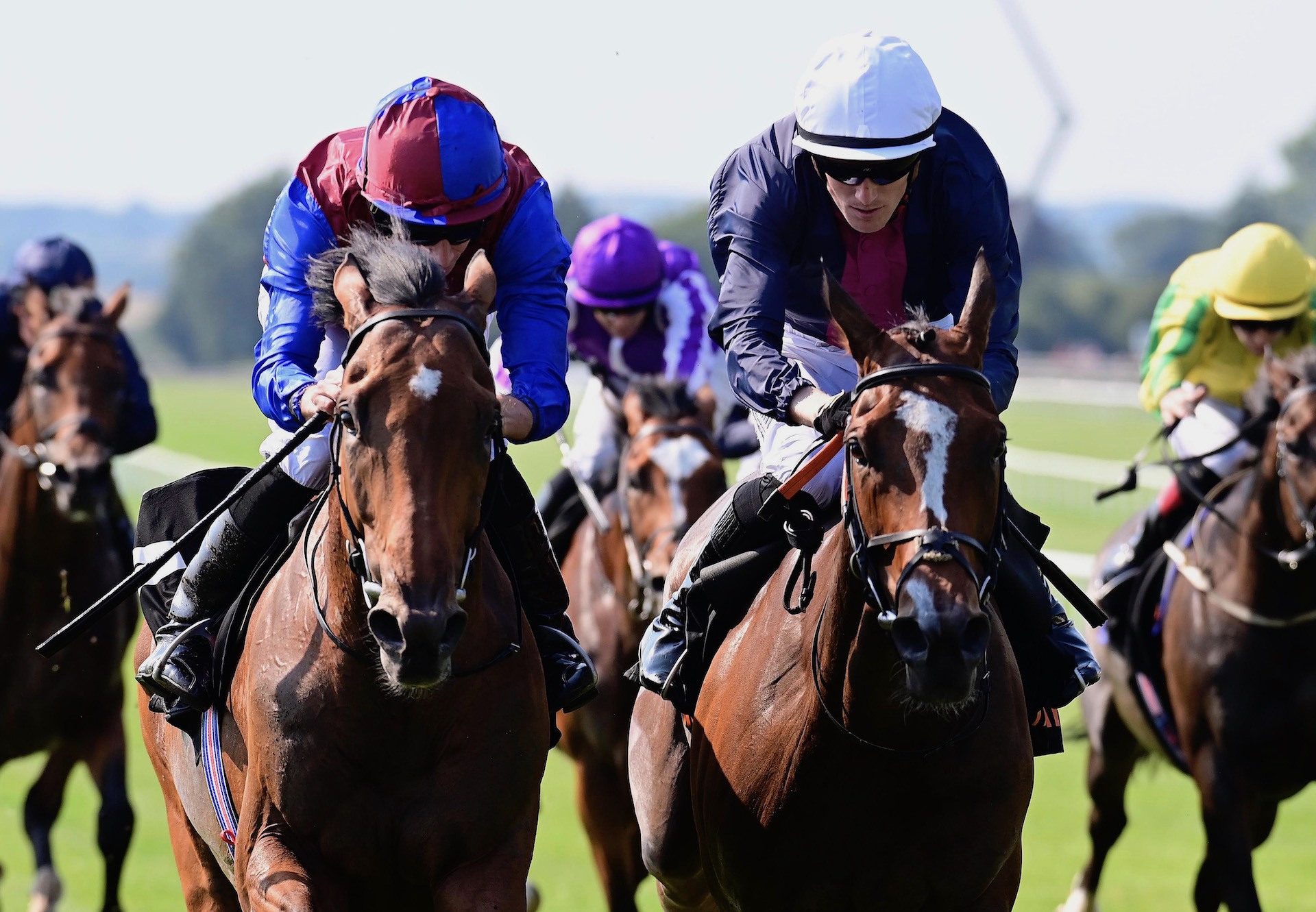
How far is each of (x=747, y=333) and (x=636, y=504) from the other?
353 centimetres

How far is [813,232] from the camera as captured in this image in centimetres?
541

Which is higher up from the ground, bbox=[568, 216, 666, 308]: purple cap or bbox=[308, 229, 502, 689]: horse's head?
bbox=[308, 229, 502, 689]: horse's head

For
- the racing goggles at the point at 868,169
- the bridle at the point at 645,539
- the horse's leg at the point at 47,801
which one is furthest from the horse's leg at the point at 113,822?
the racing goggles at the point at 868,169

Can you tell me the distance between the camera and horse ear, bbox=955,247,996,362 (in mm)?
4402

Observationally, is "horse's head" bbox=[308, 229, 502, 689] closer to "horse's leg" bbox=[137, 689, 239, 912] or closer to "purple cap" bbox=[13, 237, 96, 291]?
"horse's leg" bbox=[137, 689, 239, 912]

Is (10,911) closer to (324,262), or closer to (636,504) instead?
(636,504)

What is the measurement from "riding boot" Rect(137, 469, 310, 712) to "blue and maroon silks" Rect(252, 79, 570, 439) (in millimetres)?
278

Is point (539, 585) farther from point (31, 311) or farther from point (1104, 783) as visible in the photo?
point (31, 311)

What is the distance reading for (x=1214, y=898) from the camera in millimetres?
8266

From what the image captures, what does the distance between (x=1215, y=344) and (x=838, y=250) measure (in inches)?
158

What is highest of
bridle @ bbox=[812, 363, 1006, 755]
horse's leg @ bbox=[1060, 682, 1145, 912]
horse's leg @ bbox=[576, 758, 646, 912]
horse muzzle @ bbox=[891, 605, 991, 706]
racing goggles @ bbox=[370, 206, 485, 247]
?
racing goggles @ bbox=[370, 206, 485, 247]

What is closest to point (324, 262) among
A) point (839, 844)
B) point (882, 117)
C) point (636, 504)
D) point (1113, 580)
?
point (882, 117)

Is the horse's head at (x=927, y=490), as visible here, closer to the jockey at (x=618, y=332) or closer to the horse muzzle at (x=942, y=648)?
the horse muzzle at (x=942, y=648)

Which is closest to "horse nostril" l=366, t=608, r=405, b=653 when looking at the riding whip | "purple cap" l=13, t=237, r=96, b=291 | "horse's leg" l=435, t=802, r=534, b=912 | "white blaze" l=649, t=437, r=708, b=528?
the riding whip
